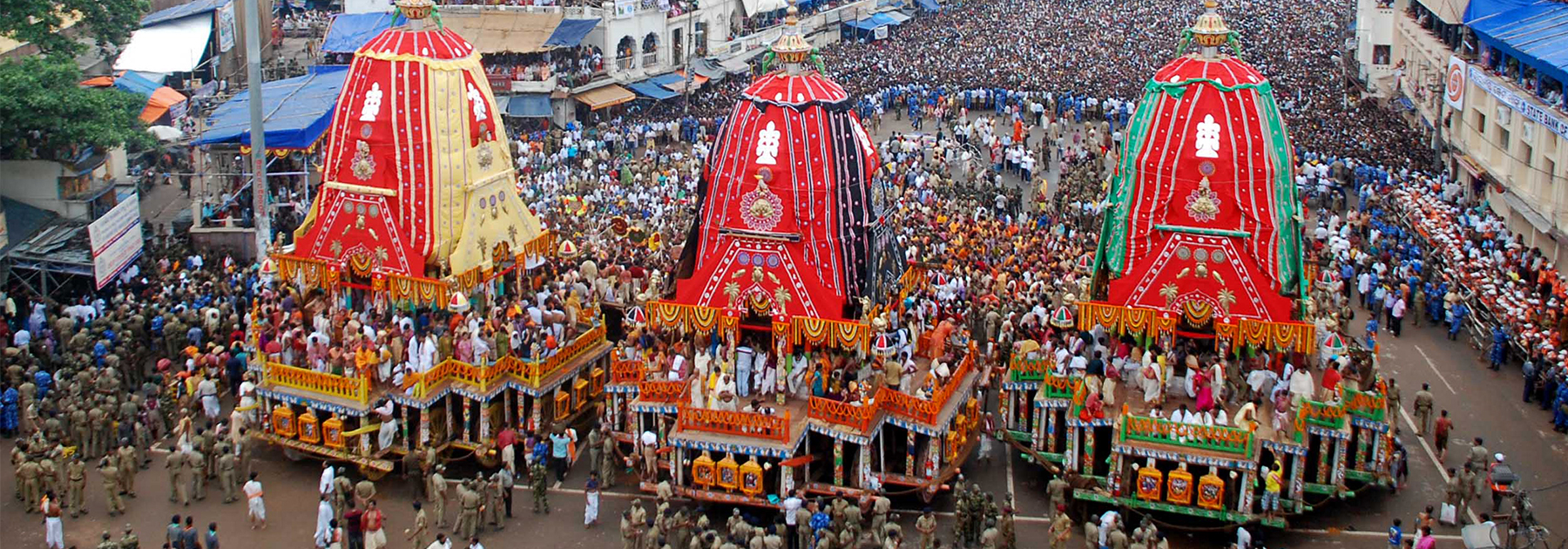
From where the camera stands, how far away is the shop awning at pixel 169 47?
166 ft

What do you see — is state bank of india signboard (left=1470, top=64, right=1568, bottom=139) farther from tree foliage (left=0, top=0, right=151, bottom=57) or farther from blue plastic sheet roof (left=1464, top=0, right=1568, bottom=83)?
tree foliage (left=0, top=0, right=151, bottom=57)

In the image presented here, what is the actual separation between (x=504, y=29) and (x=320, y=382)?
29.2 meters

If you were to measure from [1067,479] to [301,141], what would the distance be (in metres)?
22.0

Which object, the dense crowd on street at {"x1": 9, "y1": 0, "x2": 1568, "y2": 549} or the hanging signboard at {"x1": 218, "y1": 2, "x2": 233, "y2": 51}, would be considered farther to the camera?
the hanging signboard at {"x1": 218, "y1": 2, "x2": 233, "y2": 51}

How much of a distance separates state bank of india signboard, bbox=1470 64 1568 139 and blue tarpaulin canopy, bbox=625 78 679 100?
995 inches

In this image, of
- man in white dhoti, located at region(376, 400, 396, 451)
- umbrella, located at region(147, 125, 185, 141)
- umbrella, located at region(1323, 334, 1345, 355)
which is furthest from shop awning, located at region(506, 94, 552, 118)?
umbrella, located at region(1323, 334, 1345, 355)

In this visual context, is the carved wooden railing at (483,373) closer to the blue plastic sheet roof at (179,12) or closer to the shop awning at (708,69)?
the blue plastic sheet roof at (179,12)

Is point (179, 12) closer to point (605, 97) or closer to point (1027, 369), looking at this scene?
point (605, 97)

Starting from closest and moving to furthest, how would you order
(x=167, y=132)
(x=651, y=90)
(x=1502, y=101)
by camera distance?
(x=1502, y=101) → (x=167, y=132) → (x=651, y=90)

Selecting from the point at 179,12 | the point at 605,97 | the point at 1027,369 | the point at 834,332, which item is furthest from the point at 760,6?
the point at 834,332

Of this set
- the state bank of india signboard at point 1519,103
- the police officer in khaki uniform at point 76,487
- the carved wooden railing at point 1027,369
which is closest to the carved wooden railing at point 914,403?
the carved wooden railing at point 1027,369

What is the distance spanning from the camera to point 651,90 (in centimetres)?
5694

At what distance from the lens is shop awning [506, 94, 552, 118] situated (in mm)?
53897

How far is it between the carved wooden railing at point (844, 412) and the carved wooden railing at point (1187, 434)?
3.61 meters
